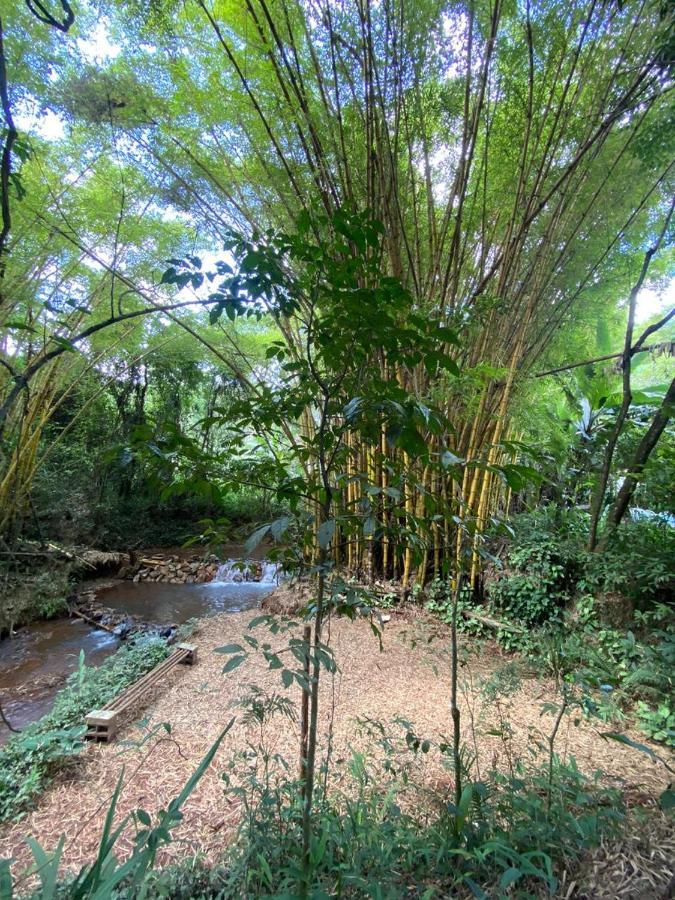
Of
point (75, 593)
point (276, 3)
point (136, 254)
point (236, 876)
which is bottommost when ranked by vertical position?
point (75, 593)

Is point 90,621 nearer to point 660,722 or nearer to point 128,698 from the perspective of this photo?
point 128,698

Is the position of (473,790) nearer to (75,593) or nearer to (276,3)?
(276,3)

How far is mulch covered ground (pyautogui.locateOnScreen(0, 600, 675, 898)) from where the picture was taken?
0.92m

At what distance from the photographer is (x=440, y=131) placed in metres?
2.52

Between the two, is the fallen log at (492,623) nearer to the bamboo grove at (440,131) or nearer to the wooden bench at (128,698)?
the bamboo grove at (440,131)

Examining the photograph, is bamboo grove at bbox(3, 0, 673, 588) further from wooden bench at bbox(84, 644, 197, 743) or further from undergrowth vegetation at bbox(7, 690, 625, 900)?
wooden bench at bbox(84, 644, 197, 743)

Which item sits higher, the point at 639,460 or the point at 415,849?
the point at 639,460

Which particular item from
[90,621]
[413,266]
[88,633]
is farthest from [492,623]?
[90,621]

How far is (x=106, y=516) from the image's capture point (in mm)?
5879

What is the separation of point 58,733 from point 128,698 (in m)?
0.37

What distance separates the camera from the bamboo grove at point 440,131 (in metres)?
1.96

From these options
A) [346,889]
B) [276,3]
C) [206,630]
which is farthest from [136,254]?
[346,889]

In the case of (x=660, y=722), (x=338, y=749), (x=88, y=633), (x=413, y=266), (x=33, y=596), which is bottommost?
(x=88, y=633)

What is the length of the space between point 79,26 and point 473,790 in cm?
407
